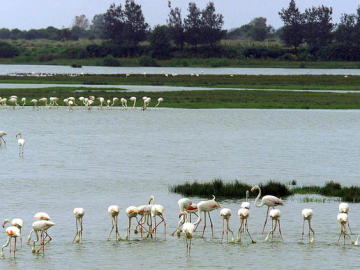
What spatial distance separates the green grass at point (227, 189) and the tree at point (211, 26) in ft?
419

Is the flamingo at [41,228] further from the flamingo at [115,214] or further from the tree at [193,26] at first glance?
the tree at [193,26]

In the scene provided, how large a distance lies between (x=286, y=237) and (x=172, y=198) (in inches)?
227

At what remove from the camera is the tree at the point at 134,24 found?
164 metres

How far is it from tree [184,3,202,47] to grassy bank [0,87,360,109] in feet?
283

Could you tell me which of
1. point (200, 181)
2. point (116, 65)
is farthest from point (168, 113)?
point (116, 65)

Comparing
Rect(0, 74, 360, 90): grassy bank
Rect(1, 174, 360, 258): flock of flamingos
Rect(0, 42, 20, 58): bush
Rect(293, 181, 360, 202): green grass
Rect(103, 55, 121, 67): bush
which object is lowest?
Rect(103, 55, 121, 67): bush

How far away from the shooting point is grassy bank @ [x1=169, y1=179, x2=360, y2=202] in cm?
2631

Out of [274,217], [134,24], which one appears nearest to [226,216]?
[274,217]

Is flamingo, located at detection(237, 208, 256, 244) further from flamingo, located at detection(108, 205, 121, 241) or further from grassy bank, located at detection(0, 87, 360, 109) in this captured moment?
grassy bank, located at detection(0, 87, 360, 109)

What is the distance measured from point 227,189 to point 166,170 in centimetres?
617

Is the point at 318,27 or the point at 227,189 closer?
the point at 227,189

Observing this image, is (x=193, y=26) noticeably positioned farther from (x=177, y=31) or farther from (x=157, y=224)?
(x=157, y=224)

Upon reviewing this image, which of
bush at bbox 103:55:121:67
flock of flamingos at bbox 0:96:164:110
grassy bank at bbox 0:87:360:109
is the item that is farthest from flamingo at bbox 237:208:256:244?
bush at bbox 103:55:121:67

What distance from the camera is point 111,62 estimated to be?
13650 cm
